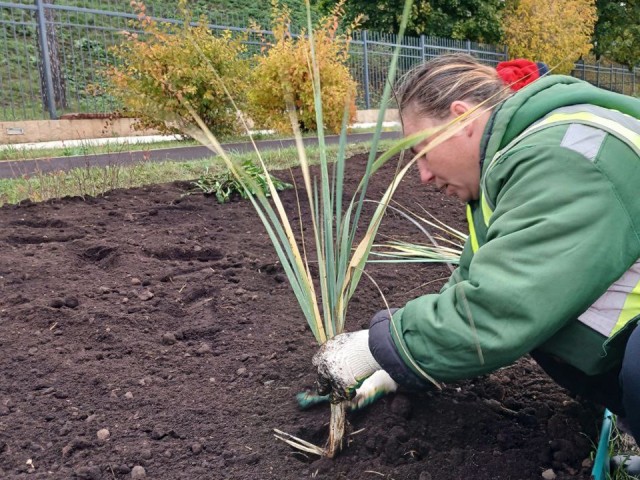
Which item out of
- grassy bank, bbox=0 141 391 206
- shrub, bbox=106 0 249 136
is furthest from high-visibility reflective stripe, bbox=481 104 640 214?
shrub, bbox=106 0 249 136

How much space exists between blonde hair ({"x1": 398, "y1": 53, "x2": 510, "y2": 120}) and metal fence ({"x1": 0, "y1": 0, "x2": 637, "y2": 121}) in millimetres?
7866

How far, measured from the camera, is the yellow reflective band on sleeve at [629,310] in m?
1.24

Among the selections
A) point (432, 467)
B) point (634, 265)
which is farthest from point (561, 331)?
point (432, 467)

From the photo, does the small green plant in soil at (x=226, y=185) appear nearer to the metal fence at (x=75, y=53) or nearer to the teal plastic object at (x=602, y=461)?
the teal plastic object at (x=602, y=461)

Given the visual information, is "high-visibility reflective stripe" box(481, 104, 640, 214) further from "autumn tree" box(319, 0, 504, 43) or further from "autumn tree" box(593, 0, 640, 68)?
"autumn tree" box(593, 0, 640, 68)

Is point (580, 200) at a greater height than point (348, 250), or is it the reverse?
point (580, 200)

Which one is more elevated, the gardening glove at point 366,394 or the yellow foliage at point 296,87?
the yellow foliage at point 296,87

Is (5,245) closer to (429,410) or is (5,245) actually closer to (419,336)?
(429,410)

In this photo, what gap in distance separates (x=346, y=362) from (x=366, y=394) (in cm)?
39

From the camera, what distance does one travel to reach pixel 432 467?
58.2 inches

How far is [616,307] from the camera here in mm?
1255

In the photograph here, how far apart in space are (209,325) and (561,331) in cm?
134

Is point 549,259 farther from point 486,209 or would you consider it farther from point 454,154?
point 454,154

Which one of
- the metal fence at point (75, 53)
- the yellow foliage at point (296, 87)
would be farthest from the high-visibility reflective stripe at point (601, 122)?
the metal fence at point (75, 53)
